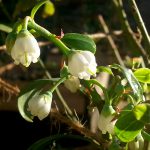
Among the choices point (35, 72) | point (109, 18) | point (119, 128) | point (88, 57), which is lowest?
point (109, 18)

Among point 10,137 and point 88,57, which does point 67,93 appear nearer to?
point 10,137

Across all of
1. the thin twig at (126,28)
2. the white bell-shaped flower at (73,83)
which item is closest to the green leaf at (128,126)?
the white bell-shaped flower at (73,83)

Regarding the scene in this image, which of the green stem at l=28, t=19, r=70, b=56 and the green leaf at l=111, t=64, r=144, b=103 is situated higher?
the green stem at l=28, t=19, r=70, b=56

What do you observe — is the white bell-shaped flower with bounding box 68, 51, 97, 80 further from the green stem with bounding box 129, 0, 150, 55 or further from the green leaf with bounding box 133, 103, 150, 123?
the green stem with bounding box 129, 0, 150, 55

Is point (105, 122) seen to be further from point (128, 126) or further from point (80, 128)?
point (80, 128)

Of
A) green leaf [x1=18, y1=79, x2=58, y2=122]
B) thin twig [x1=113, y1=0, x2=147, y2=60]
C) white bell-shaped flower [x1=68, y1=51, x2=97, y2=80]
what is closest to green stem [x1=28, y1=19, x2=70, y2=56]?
white bell-shaped flower [x1=68, y1=51, x2=97, y2=80]

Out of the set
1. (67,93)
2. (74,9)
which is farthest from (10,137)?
(74,9)
